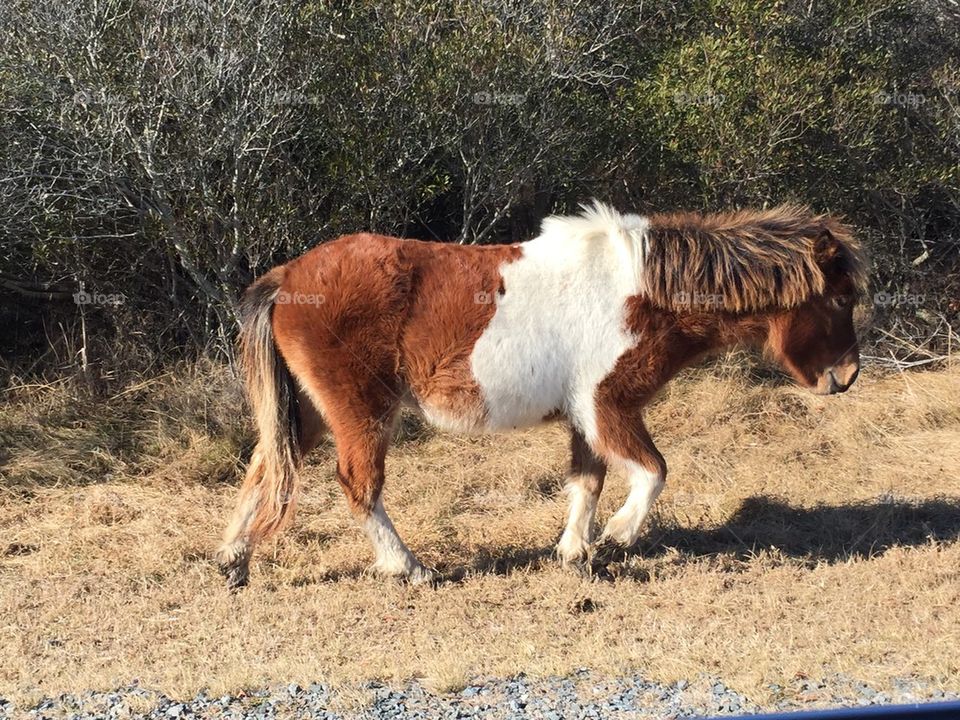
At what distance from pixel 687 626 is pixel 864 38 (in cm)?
597

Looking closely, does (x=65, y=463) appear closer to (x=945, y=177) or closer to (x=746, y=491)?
(x=746, y=491)

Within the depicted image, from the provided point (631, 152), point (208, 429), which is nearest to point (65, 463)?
point (208, 429)

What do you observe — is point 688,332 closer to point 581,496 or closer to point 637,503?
point 637,503

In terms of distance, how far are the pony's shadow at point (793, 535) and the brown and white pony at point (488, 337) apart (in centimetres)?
41

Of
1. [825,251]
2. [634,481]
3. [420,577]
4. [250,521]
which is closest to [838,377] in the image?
[825,251]

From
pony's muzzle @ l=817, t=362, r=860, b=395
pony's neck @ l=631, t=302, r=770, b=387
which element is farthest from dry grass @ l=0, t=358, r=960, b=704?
pony's neck @ l=631, t=302, r=770, b=387

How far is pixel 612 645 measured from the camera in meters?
4.41

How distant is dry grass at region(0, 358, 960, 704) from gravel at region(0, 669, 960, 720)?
Answer: 0.25 ft

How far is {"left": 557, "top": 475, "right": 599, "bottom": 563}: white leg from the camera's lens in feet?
17.9

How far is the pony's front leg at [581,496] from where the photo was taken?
5449mm

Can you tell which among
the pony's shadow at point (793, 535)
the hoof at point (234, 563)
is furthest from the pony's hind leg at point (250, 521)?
the pony's shadow at point (793, 535)

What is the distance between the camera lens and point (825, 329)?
5516 mm

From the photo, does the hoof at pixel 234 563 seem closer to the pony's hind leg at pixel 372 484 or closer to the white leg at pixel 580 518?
the pony's hind leg at pixel 372 484

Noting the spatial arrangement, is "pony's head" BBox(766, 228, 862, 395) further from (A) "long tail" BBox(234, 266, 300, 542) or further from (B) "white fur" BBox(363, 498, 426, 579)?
(A) "long tail" BBox(234, 266, 300, 542)
